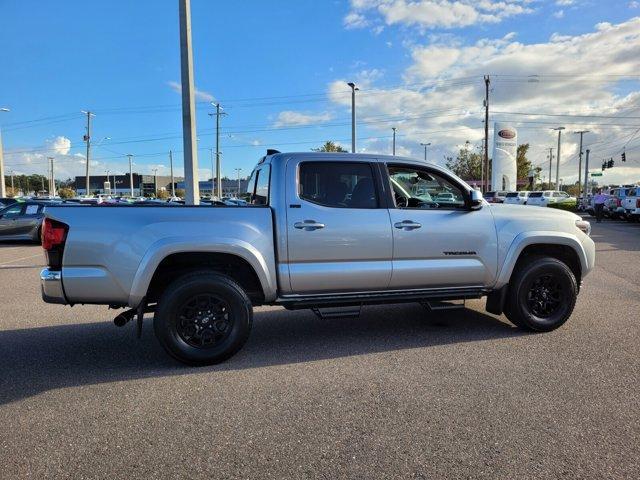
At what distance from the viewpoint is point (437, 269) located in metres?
5.21

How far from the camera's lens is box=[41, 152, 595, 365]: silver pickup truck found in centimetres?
437

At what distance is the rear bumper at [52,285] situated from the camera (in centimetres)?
430

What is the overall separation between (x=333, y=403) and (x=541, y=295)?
123 inches

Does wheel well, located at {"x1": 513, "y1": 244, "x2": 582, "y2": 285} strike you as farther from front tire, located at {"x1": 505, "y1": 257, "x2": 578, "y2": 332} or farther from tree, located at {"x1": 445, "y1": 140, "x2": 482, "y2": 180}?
tree, located at {"x1": 445, "y1": 140, "x2": 482, "y2": 180}

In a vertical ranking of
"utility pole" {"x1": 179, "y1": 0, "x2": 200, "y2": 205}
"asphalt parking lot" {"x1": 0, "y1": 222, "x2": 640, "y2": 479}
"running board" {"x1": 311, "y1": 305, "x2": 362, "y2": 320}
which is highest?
"utility pole" {"x1": 179, "y1": 0, "x2": 200, "y2": 205}

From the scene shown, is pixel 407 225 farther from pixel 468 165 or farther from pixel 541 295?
pixel 468 165

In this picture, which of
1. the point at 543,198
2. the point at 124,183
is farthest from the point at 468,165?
the point at 124,183

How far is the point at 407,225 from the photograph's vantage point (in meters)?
5.07

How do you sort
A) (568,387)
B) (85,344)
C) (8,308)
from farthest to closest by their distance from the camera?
(8,308), (85,344), (568,387)

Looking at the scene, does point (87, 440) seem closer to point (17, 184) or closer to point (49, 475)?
point (49, 475)

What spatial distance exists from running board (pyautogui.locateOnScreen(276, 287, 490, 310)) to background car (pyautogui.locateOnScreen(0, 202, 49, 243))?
46.6 feet

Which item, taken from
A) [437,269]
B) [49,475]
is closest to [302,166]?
[437,269]

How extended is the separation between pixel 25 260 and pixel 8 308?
626 cm

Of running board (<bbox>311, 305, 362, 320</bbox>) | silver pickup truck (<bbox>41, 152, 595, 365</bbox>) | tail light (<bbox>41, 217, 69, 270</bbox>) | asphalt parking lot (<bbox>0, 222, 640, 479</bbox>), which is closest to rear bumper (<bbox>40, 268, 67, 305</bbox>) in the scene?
silver pickup truck (<bbox>41, 152, 595, 365</bbox>)
